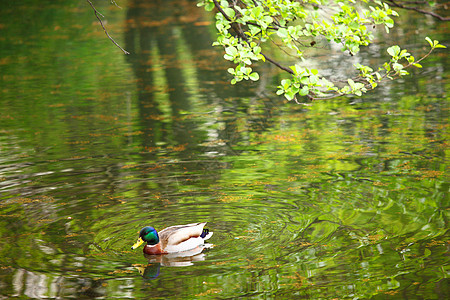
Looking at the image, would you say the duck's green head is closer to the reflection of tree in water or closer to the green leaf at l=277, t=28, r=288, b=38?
the green leaf at l=277, t=28, r=288, b=38

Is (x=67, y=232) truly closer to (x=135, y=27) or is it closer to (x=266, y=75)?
(x=266, y=75)

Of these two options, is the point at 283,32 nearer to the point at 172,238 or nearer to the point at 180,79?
the point at 172,238

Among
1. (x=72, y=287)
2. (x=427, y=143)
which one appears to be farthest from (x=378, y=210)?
(x=72, y=287)

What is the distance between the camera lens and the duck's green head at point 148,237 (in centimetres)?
714

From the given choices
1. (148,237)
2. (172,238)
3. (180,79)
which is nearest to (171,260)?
(172,238)

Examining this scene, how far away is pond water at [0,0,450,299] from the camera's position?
6.50 metres

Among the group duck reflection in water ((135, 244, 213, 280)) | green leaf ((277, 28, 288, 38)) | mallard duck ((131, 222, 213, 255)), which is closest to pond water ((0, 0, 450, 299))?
duck reflection in water ((135, 244, 213, 280))

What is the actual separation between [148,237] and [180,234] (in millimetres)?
359

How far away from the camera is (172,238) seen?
7258 mm

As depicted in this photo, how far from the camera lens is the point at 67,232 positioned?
7801mm

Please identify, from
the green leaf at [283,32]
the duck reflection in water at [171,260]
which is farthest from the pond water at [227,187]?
the green leaf at [283,32]

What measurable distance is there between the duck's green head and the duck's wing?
0.10 metres

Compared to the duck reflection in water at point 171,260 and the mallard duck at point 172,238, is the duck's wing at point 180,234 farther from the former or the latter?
the duck reflection in water at point 171,260

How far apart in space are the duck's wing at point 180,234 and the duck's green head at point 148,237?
0.34 ft
